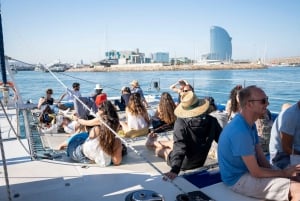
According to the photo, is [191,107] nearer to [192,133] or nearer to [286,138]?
[192,133]

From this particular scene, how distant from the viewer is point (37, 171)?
2.89 metres

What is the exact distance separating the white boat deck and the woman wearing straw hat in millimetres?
243

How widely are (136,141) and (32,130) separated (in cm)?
202

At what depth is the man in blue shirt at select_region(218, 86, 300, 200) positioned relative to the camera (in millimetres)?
2053

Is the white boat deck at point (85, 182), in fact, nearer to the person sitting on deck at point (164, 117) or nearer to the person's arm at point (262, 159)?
the person's arm at point (262, 159)

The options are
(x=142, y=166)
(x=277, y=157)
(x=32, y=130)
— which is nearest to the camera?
(x=277, y=157)

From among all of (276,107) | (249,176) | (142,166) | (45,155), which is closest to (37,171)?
(45,155)

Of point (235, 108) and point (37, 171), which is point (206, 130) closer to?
point (235, 108)

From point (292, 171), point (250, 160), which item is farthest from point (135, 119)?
point (292, 171)

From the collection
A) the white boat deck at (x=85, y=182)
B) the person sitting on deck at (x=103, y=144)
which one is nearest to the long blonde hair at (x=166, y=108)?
the white boat deck at (x=85, y=182)

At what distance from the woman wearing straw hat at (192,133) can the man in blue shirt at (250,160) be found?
460 mm

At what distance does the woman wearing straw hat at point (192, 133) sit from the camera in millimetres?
2604

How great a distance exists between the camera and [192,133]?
2.70 metres

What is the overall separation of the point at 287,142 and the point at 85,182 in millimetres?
1951
